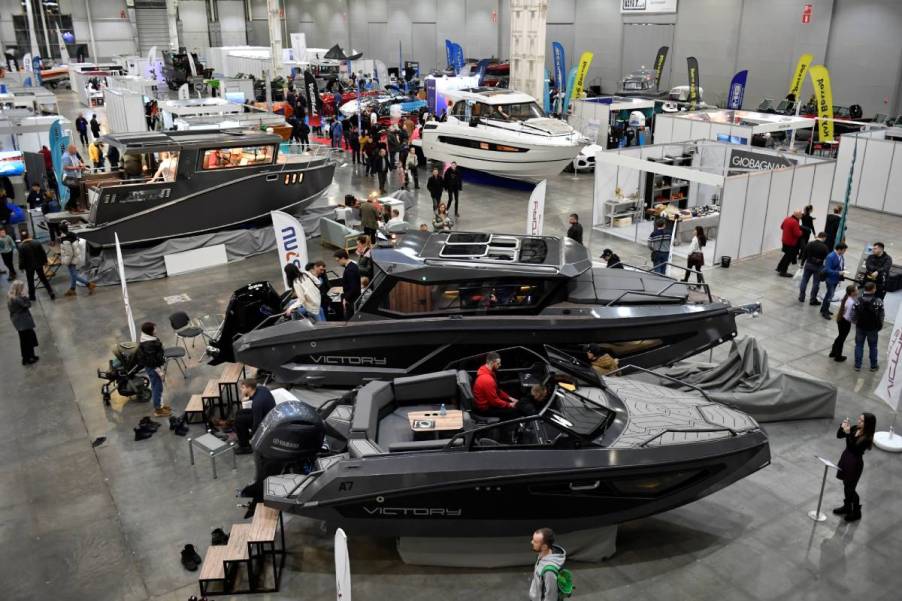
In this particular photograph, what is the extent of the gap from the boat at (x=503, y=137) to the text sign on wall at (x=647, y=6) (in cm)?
1462

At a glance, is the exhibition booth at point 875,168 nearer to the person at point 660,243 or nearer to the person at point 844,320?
the person at point 660,243

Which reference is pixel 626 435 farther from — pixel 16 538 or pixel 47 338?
pixel 47 338

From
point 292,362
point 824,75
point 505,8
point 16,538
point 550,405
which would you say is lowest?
point 16,538

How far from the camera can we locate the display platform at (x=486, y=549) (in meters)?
6.02

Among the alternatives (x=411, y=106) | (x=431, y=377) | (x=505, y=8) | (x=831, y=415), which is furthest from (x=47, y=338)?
(x=505, y=8)

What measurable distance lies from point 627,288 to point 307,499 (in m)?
4.65

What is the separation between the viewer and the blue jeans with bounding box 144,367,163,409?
8.39m

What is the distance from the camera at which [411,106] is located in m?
27.0

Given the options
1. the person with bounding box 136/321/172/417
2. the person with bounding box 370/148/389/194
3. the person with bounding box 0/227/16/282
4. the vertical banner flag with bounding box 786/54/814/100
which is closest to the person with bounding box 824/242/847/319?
the person with bounding box 136/321/172/417

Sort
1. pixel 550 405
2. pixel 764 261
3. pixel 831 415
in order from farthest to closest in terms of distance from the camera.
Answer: pixel 764 261 → pixel 831 415 → pixel 550 405

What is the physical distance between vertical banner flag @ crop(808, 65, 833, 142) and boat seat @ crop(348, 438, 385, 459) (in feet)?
59.4

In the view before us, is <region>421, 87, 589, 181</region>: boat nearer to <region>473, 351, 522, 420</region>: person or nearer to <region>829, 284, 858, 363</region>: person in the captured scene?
<region>829, 284, 858, 363</region>: person

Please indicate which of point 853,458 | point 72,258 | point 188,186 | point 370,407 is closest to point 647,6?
point 188,186

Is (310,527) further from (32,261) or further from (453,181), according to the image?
(453,181)
